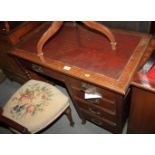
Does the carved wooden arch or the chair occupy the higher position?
the carved wooden arch

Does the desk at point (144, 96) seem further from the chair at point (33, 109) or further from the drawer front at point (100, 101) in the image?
the chair at point (33, 109)

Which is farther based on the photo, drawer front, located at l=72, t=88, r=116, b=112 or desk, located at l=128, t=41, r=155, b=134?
drawer front, located at l=72, t=88, r=116, b=112

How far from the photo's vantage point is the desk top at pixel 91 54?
3.33ft

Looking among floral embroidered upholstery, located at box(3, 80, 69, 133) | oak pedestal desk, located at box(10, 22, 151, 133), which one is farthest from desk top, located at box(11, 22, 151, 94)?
floral embroidered upholstery, located at box(3, 80, 69, 133)

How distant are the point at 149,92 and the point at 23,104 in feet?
3.11

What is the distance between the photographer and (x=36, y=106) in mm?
1312

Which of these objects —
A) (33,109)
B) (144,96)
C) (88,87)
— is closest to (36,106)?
(33,109)

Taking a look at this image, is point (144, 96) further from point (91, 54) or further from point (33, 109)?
point (33, 109)

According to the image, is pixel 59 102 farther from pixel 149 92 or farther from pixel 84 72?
pixel 149 92

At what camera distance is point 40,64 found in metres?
1.25

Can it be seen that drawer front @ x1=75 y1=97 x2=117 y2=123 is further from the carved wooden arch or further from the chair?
the carved wooden arch

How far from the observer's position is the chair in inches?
48.4

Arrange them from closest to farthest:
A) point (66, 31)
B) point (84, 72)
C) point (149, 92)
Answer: point (149, 92)
point (84, 72)
point (66, 31)
